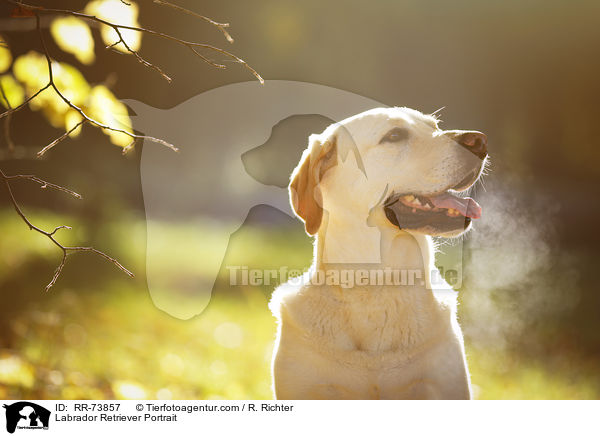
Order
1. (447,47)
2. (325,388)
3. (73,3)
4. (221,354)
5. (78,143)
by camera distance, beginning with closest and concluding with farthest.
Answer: (325,388)
(73,3)
(447,47)
(221,354)
(78,143)

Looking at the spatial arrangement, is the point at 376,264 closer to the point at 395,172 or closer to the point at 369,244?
the point at 369,244

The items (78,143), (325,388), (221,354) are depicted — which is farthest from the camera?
(78,143)

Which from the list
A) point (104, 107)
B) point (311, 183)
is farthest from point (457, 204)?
point (104, 107)

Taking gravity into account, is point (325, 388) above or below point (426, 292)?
below

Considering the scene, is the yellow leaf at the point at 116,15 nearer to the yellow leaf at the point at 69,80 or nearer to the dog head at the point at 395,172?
the yellow leaf at the point at 69,80

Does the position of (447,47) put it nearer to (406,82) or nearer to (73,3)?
(406,82)

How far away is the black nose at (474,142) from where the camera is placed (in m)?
2.04

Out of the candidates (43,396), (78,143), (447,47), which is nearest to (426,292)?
(447,47)

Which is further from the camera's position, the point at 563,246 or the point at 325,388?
the point at 563,246

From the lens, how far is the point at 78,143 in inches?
144

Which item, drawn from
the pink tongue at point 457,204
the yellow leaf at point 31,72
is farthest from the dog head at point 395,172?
the yellow leaf at point 31,72

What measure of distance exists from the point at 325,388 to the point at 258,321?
143cm

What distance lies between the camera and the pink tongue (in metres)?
2.12

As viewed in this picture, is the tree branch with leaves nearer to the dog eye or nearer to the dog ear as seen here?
the dog ear
